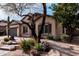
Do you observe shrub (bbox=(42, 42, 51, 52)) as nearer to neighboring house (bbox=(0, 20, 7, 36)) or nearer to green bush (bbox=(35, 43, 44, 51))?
green bush (bbox=(35, 43, 44, 51))

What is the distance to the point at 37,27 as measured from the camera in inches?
69.8

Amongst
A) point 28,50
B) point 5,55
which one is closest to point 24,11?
point 28,50

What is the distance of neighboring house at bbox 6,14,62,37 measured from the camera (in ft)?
5.74

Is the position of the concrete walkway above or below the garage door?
below

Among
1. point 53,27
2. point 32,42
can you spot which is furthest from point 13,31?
point 53,27

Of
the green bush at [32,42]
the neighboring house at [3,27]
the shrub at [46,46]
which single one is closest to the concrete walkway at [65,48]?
the shrub at [46,46]

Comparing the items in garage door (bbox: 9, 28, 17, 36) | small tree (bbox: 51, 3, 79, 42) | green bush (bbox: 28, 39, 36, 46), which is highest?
small tree (bbox: 51, 3, 79, 42)

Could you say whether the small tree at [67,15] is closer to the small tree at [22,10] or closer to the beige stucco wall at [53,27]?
the beige stucco wall at [53,27]

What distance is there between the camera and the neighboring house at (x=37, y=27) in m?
1.75

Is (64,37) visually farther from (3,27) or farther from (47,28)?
(3,27)

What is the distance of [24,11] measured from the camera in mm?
1784

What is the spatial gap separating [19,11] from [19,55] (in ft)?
1.95

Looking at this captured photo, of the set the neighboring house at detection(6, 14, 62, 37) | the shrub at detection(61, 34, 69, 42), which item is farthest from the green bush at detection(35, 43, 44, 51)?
the shrub at detection(61, 34, 69, 42)

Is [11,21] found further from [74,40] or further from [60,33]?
[74,40]
